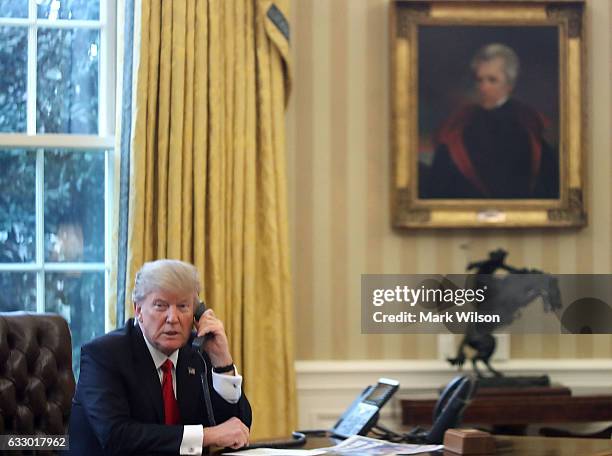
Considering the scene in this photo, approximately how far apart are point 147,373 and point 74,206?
60.7 inches

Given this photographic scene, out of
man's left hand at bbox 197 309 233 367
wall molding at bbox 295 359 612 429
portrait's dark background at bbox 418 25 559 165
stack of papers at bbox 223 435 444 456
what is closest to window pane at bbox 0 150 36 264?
wall molding at bbox 295 359 612 429

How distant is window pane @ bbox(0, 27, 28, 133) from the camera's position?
4453 millimetres

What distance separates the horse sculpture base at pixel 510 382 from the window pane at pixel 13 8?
98.9 inches

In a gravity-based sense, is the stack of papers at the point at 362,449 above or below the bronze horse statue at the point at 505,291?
below

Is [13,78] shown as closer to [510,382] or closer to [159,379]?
[159,379]

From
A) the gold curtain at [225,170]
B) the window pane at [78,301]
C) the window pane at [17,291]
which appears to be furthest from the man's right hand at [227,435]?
the window pane at [17,291]

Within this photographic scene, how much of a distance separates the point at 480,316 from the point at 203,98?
1.53 m

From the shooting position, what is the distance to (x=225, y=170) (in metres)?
4.27

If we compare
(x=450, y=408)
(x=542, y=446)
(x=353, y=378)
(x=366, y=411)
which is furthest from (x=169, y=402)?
(x=353, y=378)

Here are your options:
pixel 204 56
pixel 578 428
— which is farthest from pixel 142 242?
pixel 578 428

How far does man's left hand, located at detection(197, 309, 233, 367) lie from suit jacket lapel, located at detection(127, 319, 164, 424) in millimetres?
178

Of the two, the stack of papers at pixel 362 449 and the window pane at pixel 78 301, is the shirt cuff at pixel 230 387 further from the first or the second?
the window pane at pixel 78 301

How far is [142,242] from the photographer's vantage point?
4176 mm

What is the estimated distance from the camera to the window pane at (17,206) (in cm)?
443
